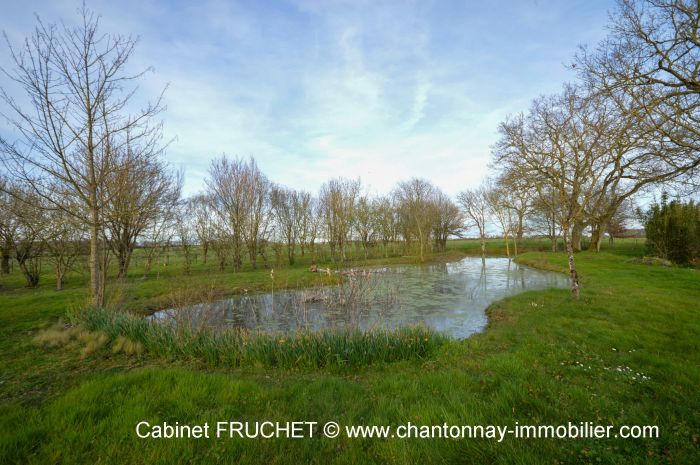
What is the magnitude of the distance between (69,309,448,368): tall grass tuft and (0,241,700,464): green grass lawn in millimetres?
267

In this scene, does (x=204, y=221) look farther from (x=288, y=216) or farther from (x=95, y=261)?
(x=95, y=261)

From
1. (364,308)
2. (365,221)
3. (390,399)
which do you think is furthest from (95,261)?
(365,221)

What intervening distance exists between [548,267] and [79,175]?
29074mm

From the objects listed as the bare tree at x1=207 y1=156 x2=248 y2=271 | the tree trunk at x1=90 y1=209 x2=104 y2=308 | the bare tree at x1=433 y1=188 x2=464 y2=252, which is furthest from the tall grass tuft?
the bare tree at x1=433 y1=188 x2=464 y2=252

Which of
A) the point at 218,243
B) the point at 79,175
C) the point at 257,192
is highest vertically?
the point at 257,192

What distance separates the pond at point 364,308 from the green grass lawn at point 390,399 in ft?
6.48

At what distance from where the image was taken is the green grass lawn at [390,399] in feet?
8.17

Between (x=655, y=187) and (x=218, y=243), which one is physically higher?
(x=655, y=187)

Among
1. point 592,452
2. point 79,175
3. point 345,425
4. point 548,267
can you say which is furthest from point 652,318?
point 548,267

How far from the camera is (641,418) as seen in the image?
284 centimetres

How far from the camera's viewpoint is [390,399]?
3.53 m

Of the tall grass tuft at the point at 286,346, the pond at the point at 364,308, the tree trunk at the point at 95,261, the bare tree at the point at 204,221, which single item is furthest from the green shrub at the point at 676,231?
the bare tree at the point at 204,221

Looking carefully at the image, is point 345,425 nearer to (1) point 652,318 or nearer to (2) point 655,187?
(1) point 652,318

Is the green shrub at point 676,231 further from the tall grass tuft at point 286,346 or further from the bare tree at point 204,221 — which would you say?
the bare tree at point 204,221
